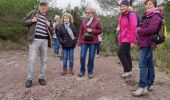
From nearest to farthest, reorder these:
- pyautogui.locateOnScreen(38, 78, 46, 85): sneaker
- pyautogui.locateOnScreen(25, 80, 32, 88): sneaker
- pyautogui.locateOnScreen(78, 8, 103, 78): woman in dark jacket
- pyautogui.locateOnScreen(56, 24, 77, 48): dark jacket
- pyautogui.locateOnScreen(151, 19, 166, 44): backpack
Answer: pyautogui.locateOnScreen(151, 19, 166, 44): backpack → pyautogui.locateOnScreen(25, 80, 32, 88): sneaker → pyautogui.locateOnScreen(38, 78, 46, 85): sneaker → pyautogui.locateOnScreen(78, 8, 103, 78): woman in dark jacket → pyautogui.locateOnScreen(56, 24, 77, 48): dark jacket

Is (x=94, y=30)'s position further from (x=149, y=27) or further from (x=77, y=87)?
(x=149, y=27)

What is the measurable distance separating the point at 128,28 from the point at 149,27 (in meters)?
1.11

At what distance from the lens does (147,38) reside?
25.4 ft

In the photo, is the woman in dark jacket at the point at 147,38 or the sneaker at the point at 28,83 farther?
the sneaker at the point at 28,83

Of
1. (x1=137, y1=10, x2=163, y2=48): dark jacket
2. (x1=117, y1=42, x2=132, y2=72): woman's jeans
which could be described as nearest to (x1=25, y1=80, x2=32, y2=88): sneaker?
(x1=117, y1=42, x2=132, y2=72): woman's jeans

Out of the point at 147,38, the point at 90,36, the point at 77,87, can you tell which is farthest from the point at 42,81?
the point at 147,38

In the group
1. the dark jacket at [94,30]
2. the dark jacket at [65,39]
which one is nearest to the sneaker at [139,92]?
the dark jacket at [94,30]

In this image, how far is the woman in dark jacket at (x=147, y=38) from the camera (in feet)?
24.8

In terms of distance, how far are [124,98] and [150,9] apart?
186cm

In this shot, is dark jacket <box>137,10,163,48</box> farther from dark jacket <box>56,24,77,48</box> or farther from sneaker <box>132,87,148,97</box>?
dark jacket <box>56,24,77,48</box>

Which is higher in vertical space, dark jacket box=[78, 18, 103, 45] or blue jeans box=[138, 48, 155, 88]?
dark jacket box=[78, 18, 103, 45]

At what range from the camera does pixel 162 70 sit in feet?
36.0

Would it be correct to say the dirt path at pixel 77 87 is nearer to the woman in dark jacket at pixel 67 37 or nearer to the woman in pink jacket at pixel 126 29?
the woman in dark jacket at pixel 67 37

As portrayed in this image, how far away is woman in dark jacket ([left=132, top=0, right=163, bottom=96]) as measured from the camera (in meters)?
7.57
